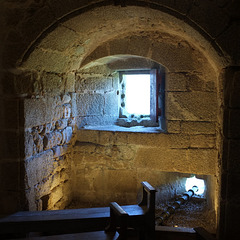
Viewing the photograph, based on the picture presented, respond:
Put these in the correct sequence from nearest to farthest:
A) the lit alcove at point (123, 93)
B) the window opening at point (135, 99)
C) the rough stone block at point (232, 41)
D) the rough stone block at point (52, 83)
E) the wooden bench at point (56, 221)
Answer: the rough stone block at point (232, 41), the wooden bench at point (56, 221), the rough stone block at point (52, 83), the lit alcove at point (123, 93), the window opening at point (135, 99)

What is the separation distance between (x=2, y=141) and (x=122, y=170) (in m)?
1.70

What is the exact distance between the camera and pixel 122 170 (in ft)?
13.2

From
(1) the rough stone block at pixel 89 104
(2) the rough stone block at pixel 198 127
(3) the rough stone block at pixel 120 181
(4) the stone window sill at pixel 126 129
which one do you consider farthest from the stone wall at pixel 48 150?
(2) the rough stone block at pixel 198 127

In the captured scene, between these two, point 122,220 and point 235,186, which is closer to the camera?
point 122,220

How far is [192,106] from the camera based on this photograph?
359cm

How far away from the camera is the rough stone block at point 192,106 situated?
352 centimetres

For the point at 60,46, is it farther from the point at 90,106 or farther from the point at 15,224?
the point at 15,224

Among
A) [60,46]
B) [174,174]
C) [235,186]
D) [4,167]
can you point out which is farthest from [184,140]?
[4,167]

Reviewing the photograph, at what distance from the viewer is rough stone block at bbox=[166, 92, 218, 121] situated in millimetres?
3523

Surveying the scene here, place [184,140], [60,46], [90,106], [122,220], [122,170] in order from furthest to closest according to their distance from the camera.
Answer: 1. [90,106]
2. [122,170]
3. [184,140]
4. [60,46]
5. [122,220]

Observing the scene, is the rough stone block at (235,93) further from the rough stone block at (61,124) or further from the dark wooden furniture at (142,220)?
the rough stone block at (61,124)

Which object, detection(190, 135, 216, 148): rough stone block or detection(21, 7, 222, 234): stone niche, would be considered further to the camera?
detection(190, 135, 216, 148): rough stone block

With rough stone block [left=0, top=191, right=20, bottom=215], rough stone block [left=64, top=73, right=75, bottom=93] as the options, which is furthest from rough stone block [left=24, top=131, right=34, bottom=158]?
rough stone block [left=64, top=73, right=75, bottom=93]

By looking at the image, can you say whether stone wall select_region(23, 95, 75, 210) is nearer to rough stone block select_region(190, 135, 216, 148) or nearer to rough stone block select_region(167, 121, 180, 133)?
rough stone block select_region(167, 121, 180, 133)
